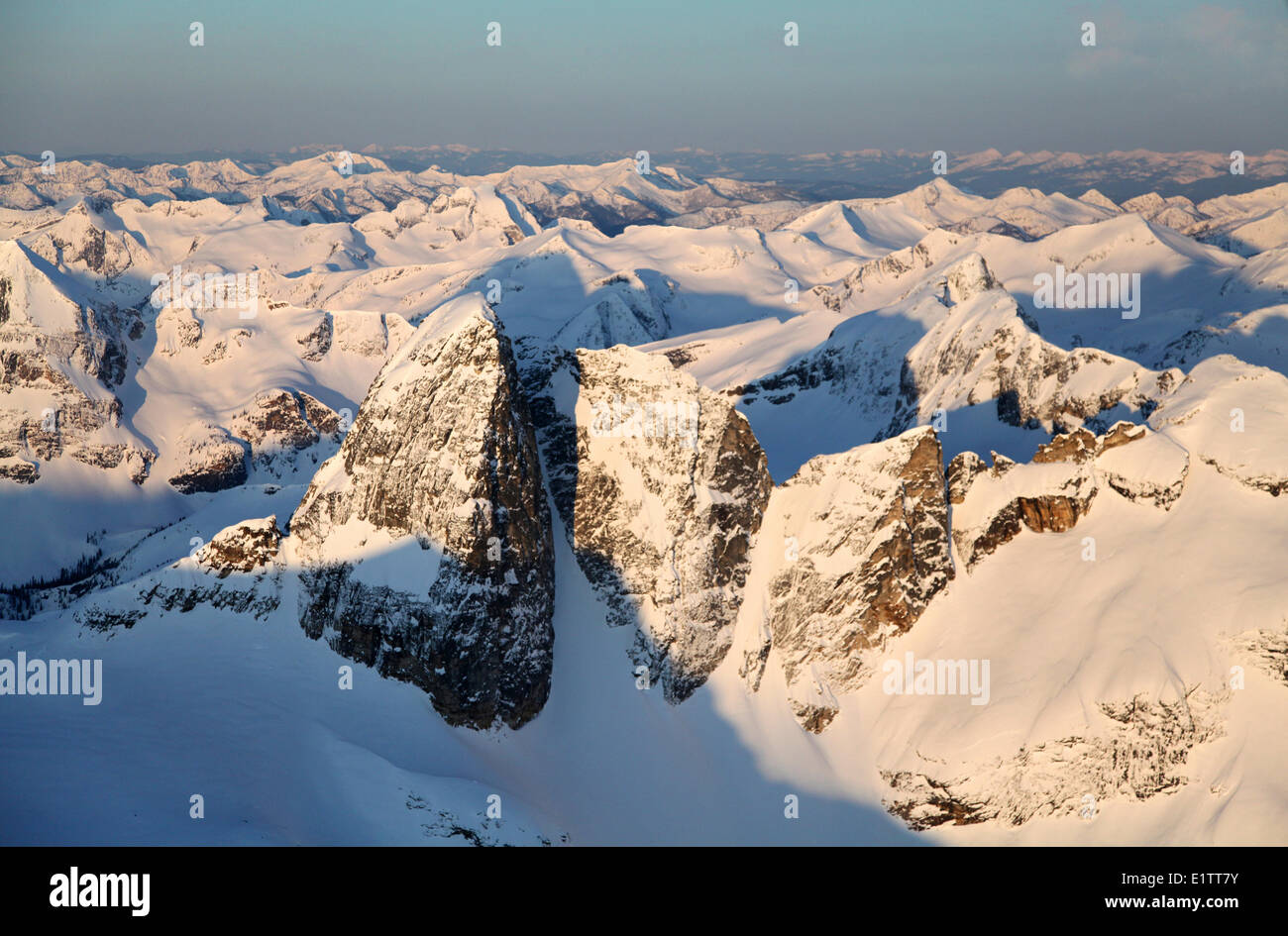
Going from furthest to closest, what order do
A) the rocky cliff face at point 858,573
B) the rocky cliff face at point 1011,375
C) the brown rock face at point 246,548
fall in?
the rocky cliff face at point 1011,375, the brown rock face at point 246,548, the rocky cliff face at point 858,573

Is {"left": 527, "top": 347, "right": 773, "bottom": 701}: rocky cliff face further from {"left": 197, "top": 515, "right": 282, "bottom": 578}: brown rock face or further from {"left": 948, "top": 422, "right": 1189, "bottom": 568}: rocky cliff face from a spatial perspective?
{"left": 197, "top": 515, "right": 282, "bottom": 578}: brown rock face

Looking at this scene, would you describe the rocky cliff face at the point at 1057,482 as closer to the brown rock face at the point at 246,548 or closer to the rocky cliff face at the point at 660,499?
the rocky cliff face at the point at 660,499

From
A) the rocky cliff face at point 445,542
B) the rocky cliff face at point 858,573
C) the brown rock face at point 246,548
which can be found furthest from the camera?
the brown rock face at point 246,548

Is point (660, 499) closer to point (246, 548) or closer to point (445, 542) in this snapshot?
point (445, 542)

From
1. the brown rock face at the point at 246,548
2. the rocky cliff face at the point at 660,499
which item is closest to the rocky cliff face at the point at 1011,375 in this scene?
the rocky cliff face at the point at 660,499

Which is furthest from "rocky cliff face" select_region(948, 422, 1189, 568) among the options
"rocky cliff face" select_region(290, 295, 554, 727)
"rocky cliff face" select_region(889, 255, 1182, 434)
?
"rocky cliff face" select_region(290, 295, 554, 727)
